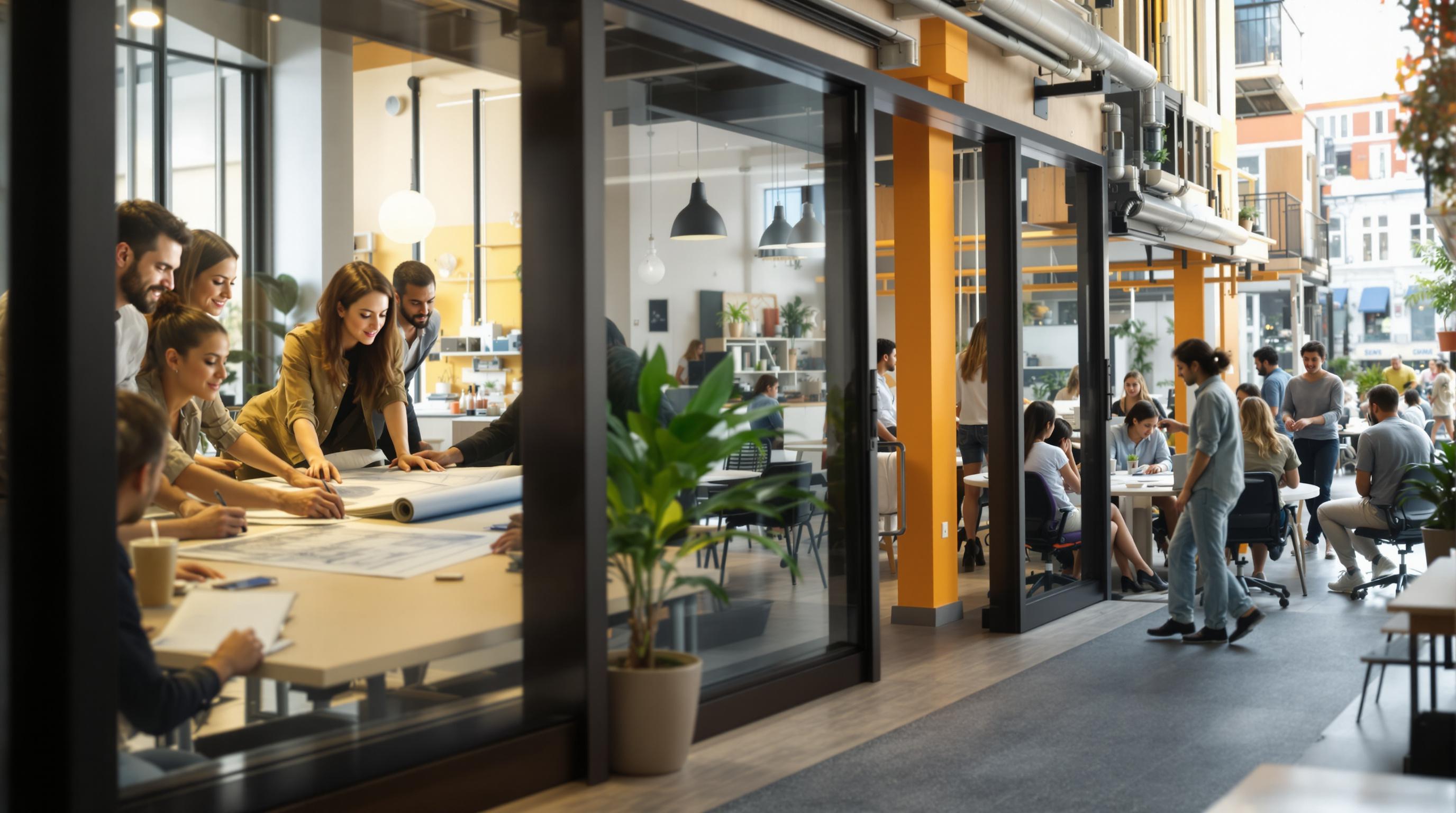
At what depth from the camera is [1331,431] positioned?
32.4ft

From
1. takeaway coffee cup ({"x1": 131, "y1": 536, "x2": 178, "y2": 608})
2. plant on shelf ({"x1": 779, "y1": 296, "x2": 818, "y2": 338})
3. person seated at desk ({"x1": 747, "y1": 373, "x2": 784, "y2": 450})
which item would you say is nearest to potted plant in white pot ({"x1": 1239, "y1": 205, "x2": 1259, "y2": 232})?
plant on shelf ({"x1": 779, "y1": 296, "x2": 818, "y2": 338})

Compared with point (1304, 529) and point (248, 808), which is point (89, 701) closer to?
point (248, 808)

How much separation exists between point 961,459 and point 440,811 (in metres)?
5.90

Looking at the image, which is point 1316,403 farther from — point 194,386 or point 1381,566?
point 194,386

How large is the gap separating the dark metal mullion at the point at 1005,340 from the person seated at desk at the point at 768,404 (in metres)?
2.14

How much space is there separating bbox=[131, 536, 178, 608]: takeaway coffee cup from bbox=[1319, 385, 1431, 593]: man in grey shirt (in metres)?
6.83

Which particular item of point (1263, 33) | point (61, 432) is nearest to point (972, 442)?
point (61, 432)

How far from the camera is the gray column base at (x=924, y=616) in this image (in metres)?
6.95

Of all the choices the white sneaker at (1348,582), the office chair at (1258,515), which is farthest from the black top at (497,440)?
the white sneaker at (1348,582)

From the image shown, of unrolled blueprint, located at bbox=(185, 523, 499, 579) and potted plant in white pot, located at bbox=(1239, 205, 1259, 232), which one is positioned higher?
potted plant in white pot, located at bbox=(1239, 205, 1259, 232)

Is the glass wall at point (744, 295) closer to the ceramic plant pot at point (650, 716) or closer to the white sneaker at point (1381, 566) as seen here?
the ceramic plant pot at point (650, 716)

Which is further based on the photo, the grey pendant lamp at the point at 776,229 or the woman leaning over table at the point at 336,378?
the grey pendant lamp at the point at 776,229

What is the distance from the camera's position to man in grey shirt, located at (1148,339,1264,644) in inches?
251

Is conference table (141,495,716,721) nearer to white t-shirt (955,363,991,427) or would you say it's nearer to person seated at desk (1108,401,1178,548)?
white t-shirt (955,363,991,427)
